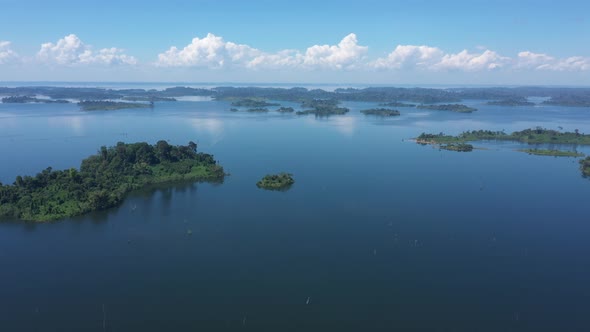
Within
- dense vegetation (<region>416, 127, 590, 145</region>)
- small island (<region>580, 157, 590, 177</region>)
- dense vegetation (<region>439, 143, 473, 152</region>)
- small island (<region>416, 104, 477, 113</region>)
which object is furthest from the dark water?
small island (<region>416, 104, 477, 113</region>)

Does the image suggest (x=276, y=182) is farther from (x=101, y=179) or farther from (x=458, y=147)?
(x=458, y=147)

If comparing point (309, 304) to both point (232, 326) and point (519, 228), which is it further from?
point (519, 228)

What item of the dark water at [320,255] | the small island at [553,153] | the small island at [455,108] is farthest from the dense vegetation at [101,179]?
the small island at [455,108]

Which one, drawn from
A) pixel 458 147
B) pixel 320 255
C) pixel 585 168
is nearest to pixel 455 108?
pixel 458 147

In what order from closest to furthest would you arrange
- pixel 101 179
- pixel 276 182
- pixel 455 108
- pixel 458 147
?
pixel 101 179 → pixel 276 182 → pixel 458 147 → pixel 455 108

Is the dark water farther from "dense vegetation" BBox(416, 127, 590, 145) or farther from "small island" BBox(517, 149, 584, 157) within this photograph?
"dense vegetation" BBox(416, 127, 590, 145)
